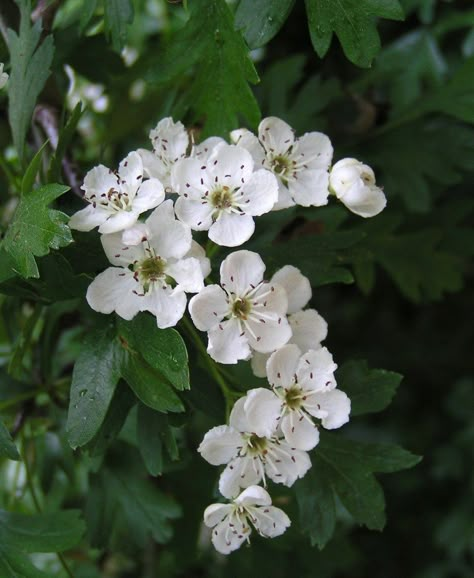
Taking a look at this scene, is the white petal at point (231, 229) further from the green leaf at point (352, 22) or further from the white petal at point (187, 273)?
the green leaf at point (352, 22)

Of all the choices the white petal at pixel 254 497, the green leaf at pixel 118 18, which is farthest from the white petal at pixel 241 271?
the green leaf at pixel 118 18

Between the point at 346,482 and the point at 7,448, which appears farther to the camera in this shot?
the point at 346,482

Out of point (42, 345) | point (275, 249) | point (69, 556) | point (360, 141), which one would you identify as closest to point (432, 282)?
point (360, 141)

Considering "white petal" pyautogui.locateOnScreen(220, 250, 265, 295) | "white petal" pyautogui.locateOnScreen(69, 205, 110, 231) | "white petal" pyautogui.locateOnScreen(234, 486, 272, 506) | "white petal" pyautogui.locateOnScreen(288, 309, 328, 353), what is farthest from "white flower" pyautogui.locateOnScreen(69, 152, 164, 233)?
"white petal" pyautogui.locateOnScreen(234, 486, 272, 506)

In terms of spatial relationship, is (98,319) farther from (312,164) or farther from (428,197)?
(428,197)

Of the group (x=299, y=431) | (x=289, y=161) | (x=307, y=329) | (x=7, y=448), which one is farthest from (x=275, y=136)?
(x=7, y=448)

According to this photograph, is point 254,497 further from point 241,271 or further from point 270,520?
point 241,271

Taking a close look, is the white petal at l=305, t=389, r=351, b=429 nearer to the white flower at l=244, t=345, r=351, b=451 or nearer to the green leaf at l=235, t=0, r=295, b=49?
the white flower at l=244, t=345, r=351, b=451
